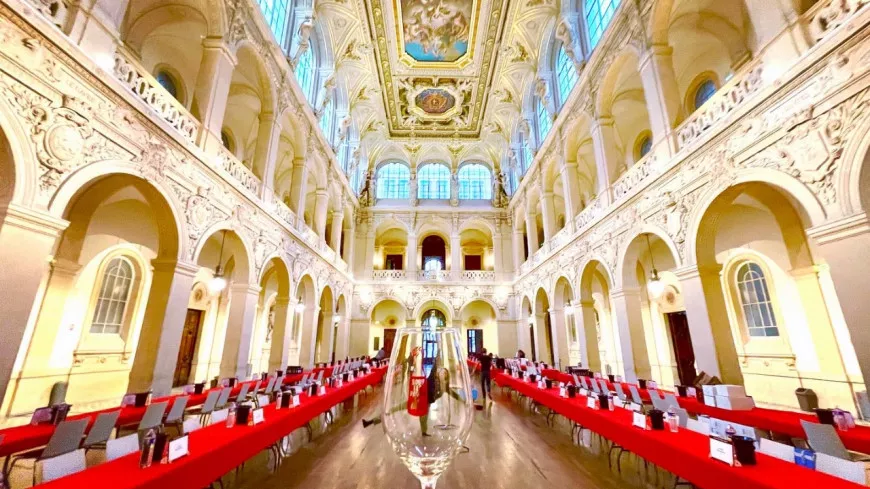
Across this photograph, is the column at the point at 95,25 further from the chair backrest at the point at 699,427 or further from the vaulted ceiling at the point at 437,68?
the vaulted ceiling at the point at 437,68

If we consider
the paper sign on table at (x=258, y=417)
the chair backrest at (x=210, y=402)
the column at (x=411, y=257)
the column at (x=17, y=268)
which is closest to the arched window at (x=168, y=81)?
the column at (x=17, y=268)

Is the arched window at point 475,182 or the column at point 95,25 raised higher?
the arched window at point 475,182

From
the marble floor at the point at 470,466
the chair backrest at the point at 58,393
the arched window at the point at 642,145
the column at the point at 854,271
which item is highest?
the arched window at the point at 642,145

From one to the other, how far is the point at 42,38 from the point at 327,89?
10.9m

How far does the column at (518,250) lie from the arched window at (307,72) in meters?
13.0

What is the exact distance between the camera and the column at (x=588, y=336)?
11.0 meters

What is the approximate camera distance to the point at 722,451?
8.28ft

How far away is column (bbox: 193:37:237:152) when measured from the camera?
7.30 m

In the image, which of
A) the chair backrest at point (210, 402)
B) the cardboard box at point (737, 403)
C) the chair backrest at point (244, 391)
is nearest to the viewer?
the cardboard box at point (737, 403)

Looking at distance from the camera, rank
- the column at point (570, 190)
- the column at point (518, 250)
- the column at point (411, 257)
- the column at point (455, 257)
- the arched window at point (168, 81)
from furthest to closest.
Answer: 1. the column at point (455, 257)
2. the column at point (411, 257)
3. the column at point (518, 250)
4. the column at point (570, 190)
5. the arched window at point (168, 81)

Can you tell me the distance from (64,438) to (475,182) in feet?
70.9

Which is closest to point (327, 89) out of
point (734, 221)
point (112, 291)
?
point (112, 291)

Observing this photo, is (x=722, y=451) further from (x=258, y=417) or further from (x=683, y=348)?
(x=683, y=348)

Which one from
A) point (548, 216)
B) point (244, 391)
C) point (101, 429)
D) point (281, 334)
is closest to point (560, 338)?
point (548, 216)
